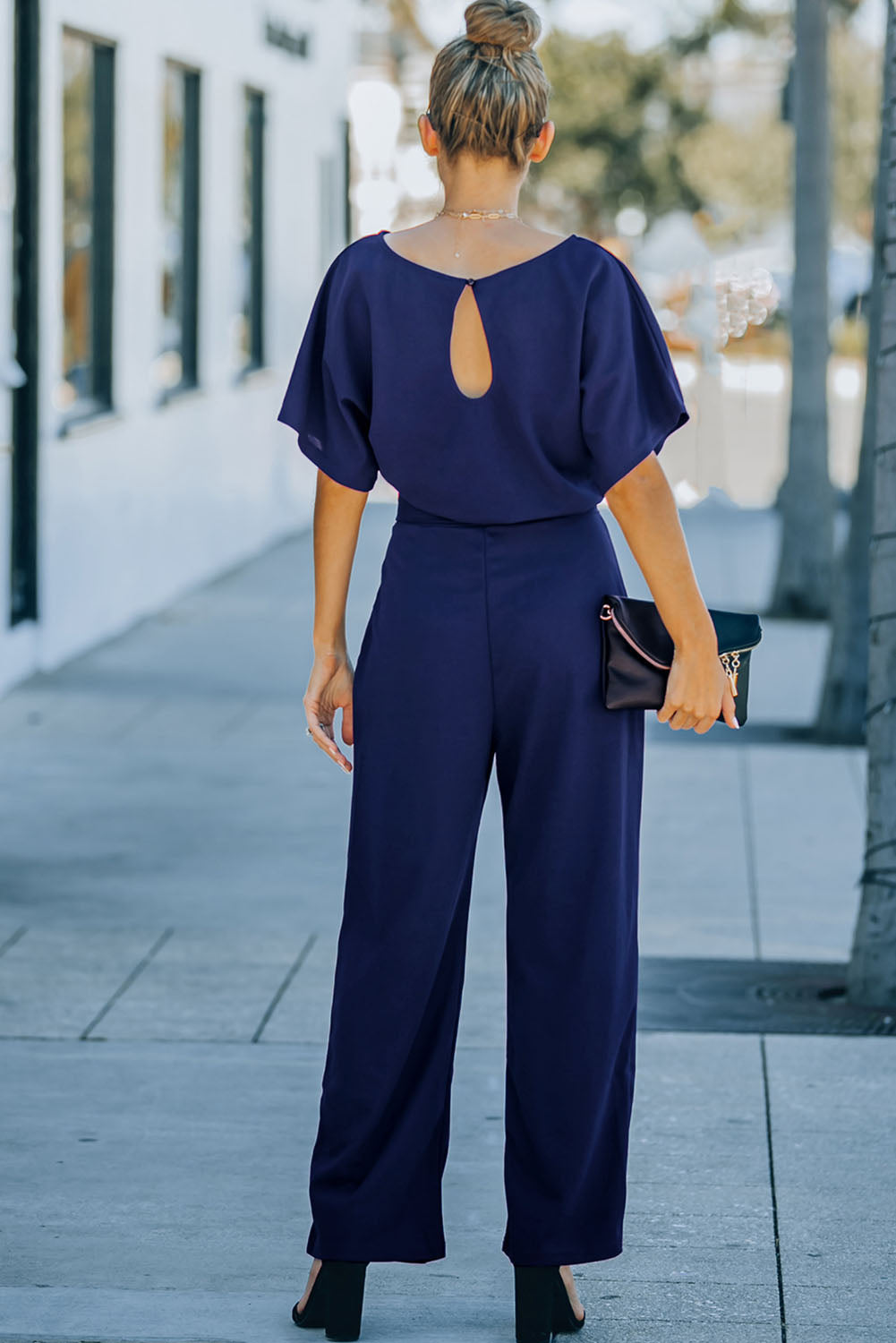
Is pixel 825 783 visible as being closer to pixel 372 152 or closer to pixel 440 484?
pixel 440 484

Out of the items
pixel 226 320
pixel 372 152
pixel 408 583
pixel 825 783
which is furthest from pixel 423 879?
pixel 372 152

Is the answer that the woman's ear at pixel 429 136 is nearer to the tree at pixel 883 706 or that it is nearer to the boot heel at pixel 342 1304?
the boot heel at pixel 342 1304

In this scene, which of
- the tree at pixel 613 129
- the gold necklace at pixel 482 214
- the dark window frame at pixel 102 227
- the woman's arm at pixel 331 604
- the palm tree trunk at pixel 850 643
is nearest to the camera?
the gold necklace at pixel 482 214

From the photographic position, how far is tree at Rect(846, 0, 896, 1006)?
5145 millimetres

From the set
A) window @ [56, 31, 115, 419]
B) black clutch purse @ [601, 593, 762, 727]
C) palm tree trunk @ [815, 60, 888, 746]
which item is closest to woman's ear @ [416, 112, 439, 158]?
black clutch purse @ [601, 593, 762, 727]

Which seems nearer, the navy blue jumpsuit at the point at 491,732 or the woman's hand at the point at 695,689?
the navy blue jumpsuit at the point at 491,732

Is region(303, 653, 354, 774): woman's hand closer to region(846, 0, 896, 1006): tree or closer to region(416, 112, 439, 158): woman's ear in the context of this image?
region(416, 112, 439, 158): woman's ear

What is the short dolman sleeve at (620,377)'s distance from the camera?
123 inches

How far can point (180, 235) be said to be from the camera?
1386cm

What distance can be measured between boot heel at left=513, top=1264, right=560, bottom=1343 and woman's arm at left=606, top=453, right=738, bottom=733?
862 millimetres

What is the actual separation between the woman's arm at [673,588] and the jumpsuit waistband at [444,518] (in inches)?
2.6

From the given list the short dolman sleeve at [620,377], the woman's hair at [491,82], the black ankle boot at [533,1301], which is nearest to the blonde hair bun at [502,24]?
the woman's hair at [491,82]

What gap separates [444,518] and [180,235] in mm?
11024

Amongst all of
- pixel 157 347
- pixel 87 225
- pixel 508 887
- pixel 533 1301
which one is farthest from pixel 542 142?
pixel 157 347
